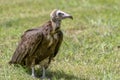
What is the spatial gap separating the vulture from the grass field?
0.93ft

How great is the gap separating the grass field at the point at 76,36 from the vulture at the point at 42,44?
0.28 meters

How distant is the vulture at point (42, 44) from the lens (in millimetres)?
9211

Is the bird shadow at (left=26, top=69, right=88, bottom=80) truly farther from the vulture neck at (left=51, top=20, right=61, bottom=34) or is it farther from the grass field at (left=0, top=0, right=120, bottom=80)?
the vulture neck at (left=51, top=20, right=61, bottom=34)

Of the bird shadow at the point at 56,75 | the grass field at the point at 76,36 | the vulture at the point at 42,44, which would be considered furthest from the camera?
the grass field at the point at 76,36

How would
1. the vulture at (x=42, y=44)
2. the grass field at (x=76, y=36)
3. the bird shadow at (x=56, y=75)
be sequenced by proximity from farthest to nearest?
A: the grass field at (x=76, y=36) → the bird shadow at (x=56, y=75) → the vulture at (x=42, y=44)

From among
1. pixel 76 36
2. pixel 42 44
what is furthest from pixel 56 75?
pixel 76 36

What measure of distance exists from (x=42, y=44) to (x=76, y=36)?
374cm

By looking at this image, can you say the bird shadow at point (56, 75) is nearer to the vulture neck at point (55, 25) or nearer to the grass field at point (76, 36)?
the grass field at point (76, 36)

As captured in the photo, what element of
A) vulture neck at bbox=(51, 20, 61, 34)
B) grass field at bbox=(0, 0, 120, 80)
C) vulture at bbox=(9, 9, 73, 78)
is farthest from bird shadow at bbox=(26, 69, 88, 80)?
vulture neck at bbox=(51, 20, 61, 34)

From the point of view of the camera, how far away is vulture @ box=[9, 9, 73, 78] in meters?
9.21

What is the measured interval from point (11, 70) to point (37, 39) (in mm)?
968

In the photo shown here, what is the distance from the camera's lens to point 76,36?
12.9m

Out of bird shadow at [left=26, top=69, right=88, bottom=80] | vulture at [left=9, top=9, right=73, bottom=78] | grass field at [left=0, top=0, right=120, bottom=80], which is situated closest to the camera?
vulture at [left=9, top=9, right=73, bottom=78]

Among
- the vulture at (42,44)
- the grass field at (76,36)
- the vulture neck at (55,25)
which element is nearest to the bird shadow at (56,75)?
the grass field at (76,36)
